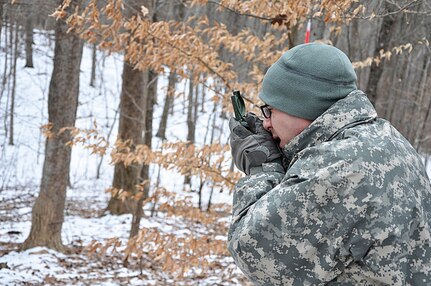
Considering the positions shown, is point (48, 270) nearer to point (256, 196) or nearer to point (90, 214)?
point (90, 214)

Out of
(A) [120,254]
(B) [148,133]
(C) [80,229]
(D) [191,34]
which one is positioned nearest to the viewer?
(D) [191,34]

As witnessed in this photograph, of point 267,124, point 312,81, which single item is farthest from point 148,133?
point 312,81

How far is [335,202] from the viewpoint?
152 centimetres

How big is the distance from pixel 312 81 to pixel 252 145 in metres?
0.32

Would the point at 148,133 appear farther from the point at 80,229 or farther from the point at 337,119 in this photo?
the point at 337,119

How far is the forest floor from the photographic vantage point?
4.91 m

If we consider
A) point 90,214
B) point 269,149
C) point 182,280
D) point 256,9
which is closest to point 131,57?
point 256,9

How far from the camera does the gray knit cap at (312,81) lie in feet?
5.63

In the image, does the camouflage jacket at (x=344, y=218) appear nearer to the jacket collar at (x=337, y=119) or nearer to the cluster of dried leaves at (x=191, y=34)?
the jacket collar at (x=337, y=119)

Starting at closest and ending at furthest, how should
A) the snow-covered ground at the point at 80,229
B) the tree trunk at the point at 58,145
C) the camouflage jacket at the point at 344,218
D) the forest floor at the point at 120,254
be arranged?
the camouflage jacket at the point at 344,218 < the forest floor at the point at 120,254 < the snow-covered ground at the point at 80,229 < the tree trunk at the point at 58,145

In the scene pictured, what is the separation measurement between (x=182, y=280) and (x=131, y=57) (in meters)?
4.48

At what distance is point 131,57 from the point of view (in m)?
4.95

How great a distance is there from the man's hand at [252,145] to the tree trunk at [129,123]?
8.41m

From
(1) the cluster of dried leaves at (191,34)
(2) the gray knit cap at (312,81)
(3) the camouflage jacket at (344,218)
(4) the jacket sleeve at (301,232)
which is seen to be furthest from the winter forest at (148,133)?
(4) the jacket sleeve at (301,232)
